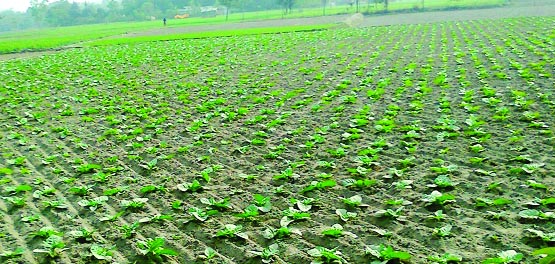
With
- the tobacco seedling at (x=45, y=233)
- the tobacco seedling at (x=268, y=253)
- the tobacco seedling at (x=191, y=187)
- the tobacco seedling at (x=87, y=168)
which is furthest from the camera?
the tobacco seedling at (x=87, y=168)

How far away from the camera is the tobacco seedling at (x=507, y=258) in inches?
143

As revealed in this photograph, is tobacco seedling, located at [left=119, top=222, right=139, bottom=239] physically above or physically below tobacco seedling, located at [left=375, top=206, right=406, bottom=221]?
below

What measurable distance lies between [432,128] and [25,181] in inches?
247

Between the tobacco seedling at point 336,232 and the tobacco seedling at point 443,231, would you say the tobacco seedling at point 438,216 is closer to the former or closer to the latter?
the tobacco seedling at point 443,231

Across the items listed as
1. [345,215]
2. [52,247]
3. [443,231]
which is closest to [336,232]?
[345,215]

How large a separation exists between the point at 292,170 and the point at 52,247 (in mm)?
2986

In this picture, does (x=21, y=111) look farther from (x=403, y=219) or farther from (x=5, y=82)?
(x=403, y=219)

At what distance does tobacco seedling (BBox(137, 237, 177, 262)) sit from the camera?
4141mm

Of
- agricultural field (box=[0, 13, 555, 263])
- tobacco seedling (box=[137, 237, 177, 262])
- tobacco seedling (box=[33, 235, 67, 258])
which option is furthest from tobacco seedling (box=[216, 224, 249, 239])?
tobacco seedling (box=[33, 235, 67, 258])

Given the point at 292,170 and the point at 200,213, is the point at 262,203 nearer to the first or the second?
the point at 200,213

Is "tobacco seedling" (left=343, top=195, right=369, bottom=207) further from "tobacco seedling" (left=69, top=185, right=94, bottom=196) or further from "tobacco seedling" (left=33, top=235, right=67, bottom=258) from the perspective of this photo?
"tobacco seedling" (left=69, top=185, right=94, bottom=196)

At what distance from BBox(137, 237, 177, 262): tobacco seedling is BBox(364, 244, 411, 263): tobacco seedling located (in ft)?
5.86

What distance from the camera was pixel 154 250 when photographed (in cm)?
416

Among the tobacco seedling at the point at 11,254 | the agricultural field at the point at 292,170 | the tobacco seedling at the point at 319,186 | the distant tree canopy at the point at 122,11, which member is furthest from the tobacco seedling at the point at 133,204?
the distant tree canopy at the point at 122,11
